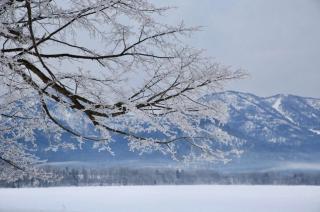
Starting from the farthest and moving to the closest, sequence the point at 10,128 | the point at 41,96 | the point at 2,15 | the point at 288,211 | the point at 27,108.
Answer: the point at 288,211 → the point at 10,128 → the point at 27,108 → the point at 41,96 → the point at 2,15

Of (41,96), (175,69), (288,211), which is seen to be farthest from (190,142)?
(288,211)

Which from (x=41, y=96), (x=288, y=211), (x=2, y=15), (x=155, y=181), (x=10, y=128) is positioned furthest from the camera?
(x=155, y=181)

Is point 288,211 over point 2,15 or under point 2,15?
under

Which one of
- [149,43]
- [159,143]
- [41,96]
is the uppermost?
[149,43]

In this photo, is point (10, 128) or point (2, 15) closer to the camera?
point (2, 15)

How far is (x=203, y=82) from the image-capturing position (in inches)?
213

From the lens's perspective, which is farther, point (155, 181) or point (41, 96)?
point (155, 181)

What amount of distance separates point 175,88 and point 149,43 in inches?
22.8

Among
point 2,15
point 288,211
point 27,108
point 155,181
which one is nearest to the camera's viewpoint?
point 2,15

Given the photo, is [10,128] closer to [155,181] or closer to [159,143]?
[159,143]

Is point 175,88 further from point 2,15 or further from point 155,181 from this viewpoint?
point 155,181

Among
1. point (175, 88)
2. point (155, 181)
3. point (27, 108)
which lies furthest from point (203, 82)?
point (155, 181)

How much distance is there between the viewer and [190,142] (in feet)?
18.3

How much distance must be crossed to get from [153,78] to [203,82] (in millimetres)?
526
